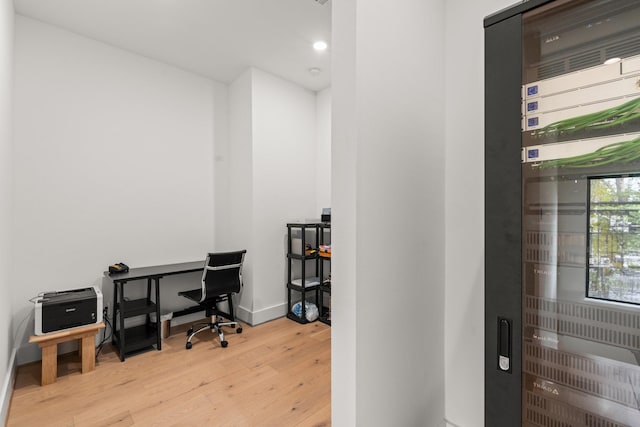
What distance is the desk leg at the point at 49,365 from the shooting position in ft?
7.50

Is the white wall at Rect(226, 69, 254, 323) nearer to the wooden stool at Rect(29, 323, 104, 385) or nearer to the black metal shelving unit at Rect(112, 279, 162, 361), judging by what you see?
the black metal shelving unit at Rect(112, 279, 162, 361)

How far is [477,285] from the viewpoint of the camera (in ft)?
4.99

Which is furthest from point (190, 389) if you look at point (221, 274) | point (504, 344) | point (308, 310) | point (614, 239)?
point (614, 239)

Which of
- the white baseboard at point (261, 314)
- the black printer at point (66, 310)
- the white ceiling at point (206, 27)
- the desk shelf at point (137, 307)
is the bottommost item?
the white baseboard at point (261, 314)

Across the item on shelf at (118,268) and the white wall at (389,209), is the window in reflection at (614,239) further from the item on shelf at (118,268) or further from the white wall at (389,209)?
the item on shelf at (118,268)

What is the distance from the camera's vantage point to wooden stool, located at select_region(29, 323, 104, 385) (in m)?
Result: 2.28

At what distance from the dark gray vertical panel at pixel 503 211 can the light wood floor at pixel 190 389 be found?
4.28 ft

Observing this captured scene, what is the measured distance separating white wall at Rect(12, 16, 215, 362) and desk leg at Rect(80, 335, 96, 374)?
1.94ft

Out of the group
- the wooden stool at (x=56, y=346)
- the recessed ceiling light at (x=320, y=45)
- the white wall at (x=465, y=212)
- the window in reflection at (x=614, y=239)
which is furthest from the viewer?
the recessed ceiling light at (x=320, y=45)

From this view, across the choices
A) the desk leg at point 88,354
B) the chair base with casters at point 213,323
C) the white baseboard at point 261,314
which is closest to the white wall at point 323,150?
the white baseboard at point 261,314

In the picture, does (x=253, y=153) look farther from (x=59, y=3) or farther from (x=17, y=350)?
(x=17, y=350)

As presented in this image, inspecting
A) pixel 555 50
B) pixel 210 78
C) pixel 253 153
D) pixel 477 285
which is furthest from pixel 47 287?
pixel 555 50

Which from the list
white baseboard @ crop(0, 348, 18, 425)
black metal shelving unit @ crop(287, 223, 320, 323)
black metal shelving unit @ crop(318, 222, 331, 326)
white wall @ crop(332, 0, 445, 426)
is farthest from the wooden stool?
white wall @ crop(332, 0, 445, 426)

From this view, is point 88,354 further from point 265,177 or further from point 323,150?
point 323,150
